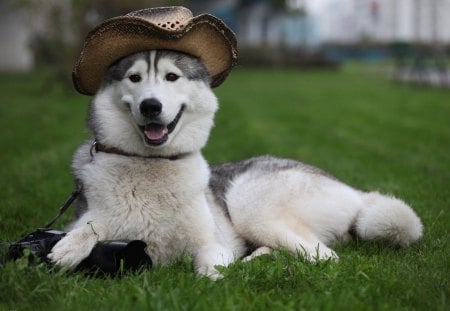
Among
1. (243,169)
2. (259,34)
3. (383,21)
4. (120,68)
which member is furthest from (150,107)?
(383,21)

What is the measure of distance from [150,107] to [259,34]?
3950cm

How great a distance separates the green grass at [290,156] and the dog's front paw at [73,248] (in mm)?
84

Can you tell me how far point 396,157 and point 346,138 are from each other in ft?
4.74

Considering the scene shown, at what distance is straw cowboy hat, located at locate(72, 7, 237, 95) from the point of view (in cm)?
315

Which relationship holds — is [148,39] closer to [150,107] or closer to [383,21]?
[150,107]

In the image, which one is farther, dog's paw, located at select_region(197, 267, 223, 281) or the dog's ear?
the dog's ear

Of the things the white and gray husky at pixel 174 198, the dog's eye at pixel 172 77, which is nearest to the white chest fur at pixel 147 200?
the white and gray husky at pixel 174 198

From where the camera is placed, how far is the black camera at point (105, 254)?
293cm

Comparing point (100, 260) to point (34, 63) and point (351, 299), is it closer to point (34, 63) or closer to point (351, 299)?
point (351, 299)

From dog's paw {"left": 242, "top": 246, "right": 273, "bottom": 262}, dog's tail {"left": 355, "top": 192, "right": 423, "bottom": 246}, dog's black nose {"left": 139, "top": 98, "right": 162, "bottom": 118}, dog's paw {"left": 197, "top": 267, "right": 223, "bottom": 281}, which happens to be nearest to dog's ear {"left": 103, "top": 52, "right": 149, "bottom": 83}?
dog's black nose {"left": 139, "top": 98, "right": 162, "bottom": 118}

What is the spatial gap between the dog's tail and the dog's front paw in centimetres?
157

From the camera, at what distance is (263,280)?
9.36ft

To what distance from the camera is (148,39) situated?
10.4 ft

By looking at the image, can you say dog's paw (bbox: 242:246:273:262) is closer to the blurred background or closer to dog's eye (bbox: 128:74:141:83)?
dog's eye (bbox: 128:74:141:83)
